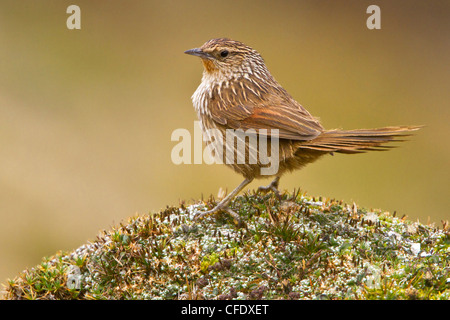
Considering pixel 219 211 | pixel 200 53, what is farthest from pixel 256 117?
pixel 200 53

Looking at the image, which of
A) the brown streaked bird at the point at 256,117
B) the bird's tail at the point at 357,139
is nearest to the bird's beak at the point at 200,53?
the brown streaked bird at the point at 256,117

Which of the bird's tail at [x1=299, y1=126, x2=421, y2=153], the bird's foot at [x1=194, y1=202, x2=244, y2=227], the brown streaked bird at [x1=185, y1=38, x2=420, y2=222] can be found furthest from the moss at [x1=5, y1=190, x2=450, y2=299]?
the bird's tail at [x1=299, y1=126, x2=421, y2=153]

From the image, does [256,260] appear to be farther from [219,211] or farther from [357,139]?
[357,139]

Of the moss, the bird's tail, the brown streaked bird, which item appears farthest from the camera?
the brown streaked bird

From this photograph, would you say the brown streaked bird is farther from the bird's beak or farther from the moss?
the moss

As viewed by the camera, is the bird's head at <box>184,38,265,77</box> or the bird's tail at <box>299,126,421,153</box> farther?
the bird's head at <box>184,38,265,77</box>

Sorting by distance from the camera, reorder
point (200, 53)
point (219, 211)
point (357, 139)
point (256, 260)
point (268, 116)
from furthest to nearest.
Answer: point (200, 53) → point (268, 116) → point (219, 211) → point (357, 139) → point (256, 260)
